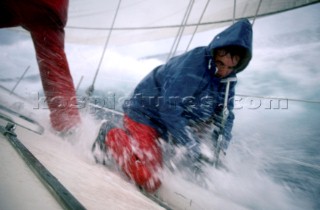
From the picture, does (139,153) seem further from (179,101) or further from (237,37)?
(237,37)

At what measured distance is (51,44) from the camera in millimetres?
2023

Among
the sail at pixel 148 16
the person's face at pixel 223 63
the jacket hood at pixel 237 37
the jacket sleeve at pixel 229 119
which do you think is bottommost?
the jacket sleeve at pixel 229 119

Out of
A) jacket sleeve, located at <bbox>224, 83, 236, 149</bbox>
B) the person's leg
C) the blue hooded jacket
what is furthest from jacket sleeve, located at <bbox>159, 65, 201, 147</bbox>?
the person's leg

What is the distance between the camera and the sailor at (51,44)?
190 cm

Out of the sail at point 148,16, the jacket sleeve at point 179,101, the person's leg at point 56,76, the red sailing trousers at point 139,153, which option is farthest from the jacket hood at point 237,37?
the sail at point 148,16

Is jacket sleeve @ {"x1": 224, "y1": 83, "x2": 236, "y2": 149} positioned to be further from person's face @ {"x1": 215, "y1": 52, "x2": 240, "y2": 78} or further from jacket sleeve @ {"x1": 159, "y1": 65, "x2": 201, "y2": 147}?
jacket sleeve @ {"x1": 159, "y1": 65, "x2": 201, "y2": 147}

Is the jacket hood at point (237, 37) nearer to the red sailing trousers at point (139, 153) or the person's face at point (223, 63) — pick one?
the person's face at point (223, 63)

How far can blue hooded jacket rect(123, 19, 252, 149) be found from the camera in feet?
5.80

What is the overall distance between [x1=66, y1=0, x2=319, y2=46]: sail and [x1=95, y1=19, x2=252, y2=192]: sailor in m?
2.09

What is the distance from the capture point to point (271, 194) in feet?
6.23

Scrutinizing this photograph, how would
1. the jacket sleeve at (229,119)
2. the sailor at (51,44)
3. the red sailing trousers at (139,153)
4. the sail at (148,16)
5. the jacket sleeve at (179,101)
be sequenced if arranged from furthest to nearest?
the sail at (148,16) → the jacket sleeve at (229,119) → the sailor at (51,44) → the jacket sleeve at (179,101) → the red sailing trousers at (139,153)

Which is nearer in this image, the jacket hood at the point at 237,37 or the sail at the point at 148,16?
the jacket hood at the point at 237,37

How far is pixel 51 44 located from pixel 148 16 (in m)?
Result: 3.94

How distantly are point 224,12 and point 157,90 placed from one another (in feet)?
10.0
